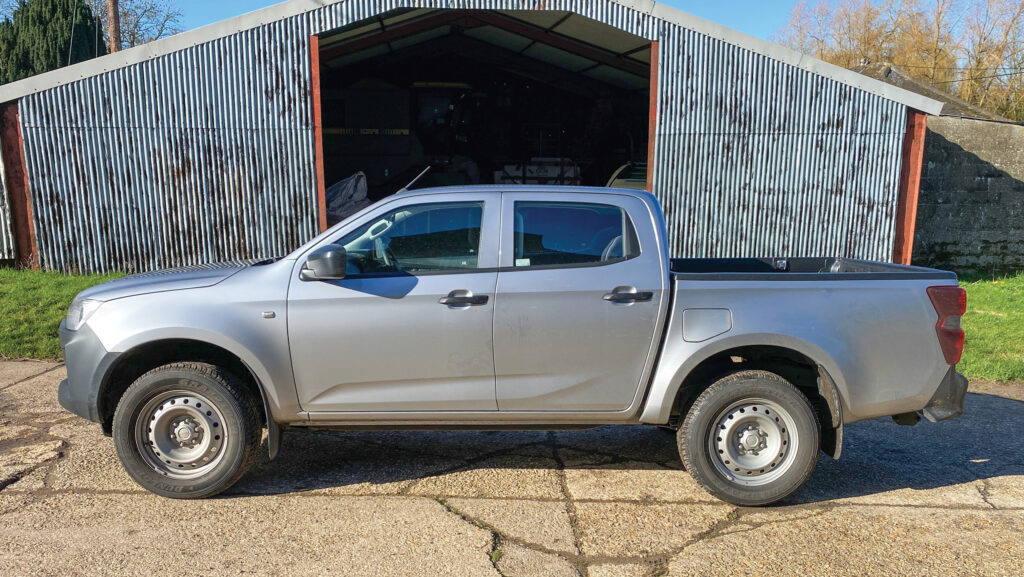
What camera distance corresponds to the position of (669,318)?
4352mm

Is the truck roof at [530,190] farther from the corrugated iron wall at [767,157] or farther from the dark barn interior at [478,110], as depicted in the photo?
the dark barn interior at [478,110]

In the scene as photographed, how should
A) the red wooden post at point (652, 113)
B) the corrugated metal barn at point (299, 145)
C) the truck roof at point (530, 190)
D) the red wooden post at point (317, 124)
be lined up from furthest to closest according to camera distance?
1. the red wooden post at point (652, 113)
2. the red wooden post at point (317, 124)
3. the corrugated metal barn at point (299, 145)
4. the truck roof at point (530, 190)

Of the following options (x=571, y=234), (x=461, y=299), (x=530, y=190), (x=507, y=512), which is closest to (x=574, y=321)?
(x=571, y=234)

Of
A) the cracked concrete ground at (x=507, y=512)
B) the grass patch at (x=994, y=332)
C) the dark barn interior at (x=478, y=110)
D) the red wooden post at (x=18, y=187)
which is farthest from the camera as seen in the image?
the dark barn interior at (x=478, y=110)

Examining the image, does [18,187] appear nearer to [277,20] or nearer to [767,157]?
[277,20]

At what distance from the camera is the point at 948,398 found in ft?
14.4

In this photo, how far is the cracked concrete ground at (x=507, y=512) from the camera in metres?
3.66

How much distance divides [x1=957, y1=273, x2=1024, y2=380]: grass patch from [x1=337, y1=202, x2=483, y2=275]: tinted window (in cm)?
598

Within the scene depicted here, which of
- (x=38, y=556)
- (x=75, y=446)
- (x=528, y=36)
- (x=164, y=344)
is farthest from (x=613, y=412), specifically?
(x=528, y=36)

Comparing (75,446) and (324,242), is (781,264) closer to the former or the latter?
(324,242)

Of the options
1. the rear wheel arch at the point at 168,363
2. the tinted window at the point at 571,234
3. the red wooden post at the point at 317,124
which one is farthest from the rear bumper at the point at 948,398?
the red wooden post at the point at 317,124

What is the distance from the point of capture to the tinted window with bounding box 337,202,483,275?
4438mm

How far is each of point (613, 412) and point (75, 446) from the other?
12.7 feet

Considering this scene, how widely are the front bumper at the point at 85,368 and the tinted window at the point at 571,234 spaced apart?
8.27 feet
